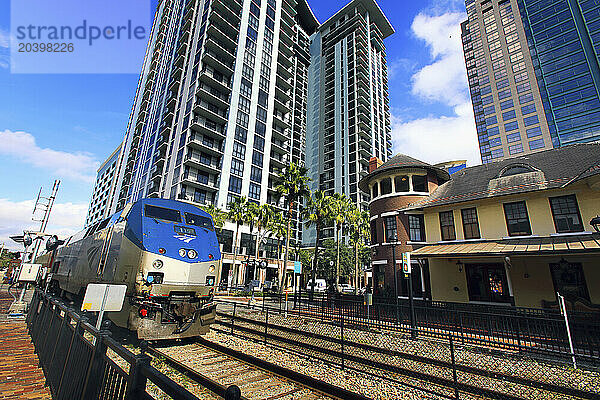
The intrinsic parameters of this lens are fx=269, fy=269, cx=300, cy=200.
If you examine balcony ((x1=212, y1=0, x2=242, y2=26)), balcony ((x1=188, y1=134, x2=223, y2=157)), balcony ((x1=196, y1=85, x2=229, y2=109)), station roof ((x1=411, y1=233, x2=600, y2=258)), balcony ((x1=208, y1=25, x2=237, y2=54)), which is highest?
balcony ((x1=212, y1=0, x2=242, y2=26))

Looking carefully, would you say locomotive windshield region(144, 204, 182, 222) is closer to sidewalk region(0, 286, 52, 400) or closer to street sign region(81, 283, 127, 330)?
street sign region(81, 283, 127, 330)

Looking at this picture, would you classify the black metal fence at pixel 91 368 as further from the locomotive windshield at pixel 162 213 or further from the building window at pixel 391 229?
the building window at pixel 391 229

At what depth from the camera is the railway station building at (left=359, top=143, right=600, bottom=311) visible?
554 inches

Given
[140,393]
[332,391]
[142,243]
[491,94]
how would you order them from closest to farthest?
1. [140,393]
2. [332,391]
3. [142,243]
4. [491,94]

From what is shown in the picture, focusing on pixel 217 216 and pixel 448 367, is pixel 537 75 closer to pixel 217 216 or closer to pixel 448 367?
pixel 217 216

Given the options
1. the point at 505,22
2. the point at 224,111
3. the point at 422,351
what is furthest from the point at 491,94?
the point at 422,351

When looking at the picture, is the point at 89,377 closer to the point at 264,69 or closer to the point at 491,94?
the point at 264,69

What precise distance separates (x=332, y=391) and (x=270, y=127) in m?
58.7

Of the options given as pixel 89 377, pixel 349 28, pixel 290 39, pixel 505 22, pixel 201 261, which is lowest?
pixel 89 377

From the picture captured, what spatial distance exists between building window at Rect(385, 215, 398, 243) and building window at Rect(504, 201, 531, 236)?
716 centimetres

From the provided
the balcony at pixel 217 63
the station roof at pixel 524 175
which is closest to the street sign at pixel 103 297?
the station roof at pixel 524 175

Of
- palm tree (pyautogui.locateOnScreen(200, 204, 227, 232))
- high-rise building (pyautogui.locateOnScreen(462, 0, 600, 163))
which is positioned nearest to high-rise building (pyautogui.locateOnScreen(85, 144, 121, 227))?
palm tree (pyautogui.locateOnScreen(200, 204, 227, 232))

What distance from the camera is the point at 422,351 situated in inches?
394

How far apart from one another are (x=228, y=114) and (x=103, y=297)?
2070 inches
